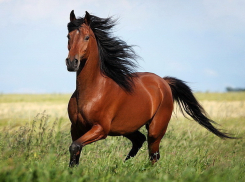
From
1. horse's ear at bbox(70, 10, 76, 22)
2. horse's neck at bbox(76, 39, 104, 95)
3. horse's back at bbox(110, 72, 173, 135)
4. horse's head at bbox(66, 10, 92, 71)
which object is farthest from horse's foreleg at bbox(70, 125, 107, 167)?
horse's ear at bbox(70, 10, 76, 22)

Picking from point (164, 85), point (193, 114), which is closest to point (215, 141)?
point (193, 114)

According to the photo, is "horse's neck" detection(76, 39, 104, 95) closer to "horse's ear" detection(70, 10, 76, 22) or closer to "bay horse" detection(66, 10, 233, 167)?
"bay horse" detection(66, 10, 233, 167)

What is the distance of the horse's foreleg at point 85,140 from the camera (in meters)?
5.25

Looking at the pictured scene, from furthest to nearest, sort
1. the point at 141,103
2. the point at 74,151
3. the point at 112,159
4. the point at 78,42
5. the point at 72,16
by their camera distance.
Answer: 1. the point at 141,103
2. the point at 112,159
3. the point at 72,16
4. the point at 78,42
5. the point at 74,151

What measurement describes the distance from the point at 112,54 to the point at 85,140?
168cm

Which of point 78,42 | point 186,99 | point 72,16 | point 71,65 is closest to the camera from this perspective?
point 71,65

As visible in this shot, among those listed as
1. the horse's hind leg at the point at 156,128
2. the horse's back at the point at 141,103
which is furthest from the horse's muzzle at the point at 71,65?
the horse's hind leg at the point at 156,128

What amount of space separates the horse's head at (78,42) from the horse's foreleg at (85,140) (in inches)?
39.2

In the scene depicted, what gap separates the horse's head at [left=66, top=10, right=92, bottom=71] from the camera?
203 inches

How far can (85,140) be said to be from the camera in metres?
5.32

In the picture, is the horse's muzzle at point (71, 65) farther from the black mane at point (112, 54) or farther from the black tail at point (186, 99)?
the black tail at point (186, 99)

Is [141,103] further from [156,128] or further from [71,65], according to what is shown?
[71,65]

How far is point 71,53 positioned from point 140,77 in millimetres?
2069

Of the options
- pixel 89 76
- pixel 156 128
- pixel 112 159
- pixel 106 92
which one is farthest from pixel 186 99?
pixel 89 76
